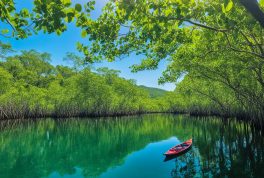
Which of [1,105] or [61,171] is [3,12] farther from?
[1,105]

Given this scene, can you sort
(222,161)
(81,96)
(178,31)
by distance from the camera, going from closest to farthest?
(178,31) < (222,161) < (81,96)

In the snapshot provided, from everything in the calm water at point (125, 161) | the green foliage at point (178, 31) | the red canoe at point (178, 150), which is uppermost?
the green foliage at point (178, 31)

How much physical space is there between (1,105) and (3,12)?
41.6 meters

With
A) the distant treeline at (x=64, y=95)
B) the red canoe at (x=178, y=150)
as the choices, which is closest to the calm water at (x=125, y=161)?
the red canoe at (x=178, y=150)

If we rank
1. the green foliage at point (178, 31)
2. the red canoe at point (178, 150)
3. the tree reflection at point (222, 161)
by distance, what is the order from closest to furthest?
1. the green foliage at point (178, 31)
2. the tree reflection at point (222, 161)
3. the red canoe at point (178, 150)

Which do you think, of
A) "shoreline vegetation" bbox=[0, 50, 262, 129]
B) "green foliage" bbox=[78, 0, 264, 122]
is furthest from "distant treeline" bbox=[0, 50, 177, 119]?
"green foliage" bbox=[78, 0, 264, 122]

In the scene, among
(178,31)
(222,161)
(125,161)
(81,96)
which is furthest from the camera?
(81,96)

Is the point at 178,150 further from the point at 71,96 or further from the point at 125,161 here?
the point at 71,96

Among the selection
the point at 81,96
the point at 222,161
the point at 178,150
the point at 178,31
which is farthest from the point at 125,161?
the point at 81,96

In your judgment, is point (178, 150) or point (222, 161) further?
point (178, 150)

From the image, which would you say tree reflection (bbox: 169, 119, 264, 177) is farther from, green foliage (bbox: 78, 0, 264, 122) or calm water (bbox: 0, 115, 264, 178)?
green foliage (bbox: 78, 0, 264, 122)

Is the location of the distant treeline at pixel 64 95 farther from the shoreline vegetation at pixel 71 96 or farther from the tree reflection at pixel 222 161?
the tree reflection at pixel 222 161

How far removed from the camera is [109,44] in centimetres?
791

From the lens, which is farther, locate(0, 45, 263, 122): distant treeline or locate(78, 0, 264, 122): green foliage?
locate(0, 45, 263, 122): distant treeline
